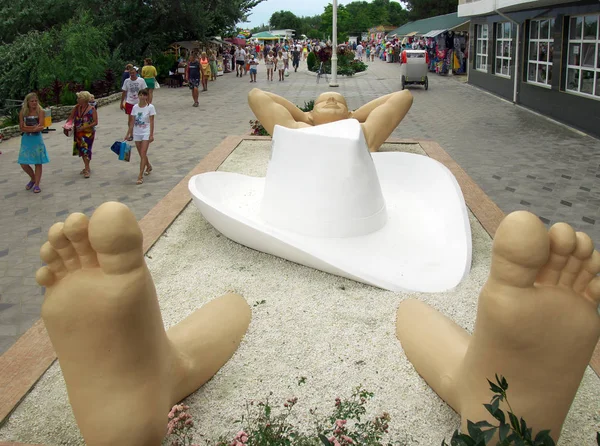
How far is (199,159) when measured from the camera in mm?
10250

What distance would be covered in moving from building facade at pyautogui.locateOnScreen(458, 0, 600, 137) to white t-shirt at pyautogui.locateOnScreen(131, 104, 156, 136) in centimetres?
837

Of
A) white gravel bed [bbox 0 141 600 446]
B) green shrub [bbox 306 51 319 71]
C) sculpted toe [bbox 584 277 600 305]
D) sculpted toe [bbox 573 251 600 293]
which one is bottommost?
white gravel bed [bbox 0 141 600 446]

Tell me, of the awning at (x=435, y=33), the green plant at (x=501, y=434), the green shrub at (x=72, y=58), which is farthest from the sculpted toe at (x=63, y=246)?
the awning at (x=435, y=33)

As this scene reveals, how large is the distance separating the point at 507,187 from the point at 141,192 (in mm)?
5105

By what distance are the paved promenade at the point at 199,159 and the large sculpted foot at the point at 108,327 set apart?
199cm

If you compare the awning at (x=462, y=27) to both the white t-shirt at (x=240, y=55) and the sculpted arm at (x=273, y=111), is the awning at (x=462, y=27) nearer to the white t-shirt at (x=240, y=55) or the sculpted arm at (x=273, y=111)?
the white t-shirt at (x=240, y=55)

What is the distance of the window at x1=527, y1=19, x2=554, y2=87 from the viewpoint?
46.0 feet

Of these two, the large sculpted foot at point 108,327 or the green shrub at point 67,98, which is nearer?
the large sculpted foot at point 108,327

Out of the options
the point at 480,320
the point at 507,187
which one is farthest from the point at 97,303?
the point at 507,187

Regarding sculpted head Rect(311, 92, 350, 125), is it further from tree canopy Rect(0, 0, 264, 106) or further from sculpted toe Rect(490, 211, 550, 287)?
tree canopy Rect(0, 0, 264, 106)

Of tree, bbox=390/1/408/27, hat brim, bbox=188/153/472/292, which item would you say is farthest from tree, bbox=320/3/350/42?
hat brim, bbox=188/153/472/292

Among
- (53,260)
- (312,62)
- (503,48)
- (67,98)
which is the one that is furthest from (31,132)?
(312,62)

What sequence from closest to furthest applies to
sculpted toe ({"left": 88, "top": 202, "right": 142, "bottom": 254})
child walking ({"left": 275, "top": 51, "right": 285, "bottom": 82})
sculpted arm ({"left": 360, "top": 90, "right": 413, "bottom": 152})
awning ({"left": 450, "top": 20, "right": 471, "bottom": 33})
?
sculpted toe ({"left": 88, "top": 202, "right": 142, "bottom": 254}) < sculpted arm ({"left": 360, "top": 90, "right": 413, "bottom": 152}) < child walking ({"left": 275, "top": 51, "right": 285, "bottom": 82}) < awning ({"left": 450, "top": 20, "right": 471, "bottom": 33})

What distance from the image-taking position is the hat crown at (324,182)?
4.70m
